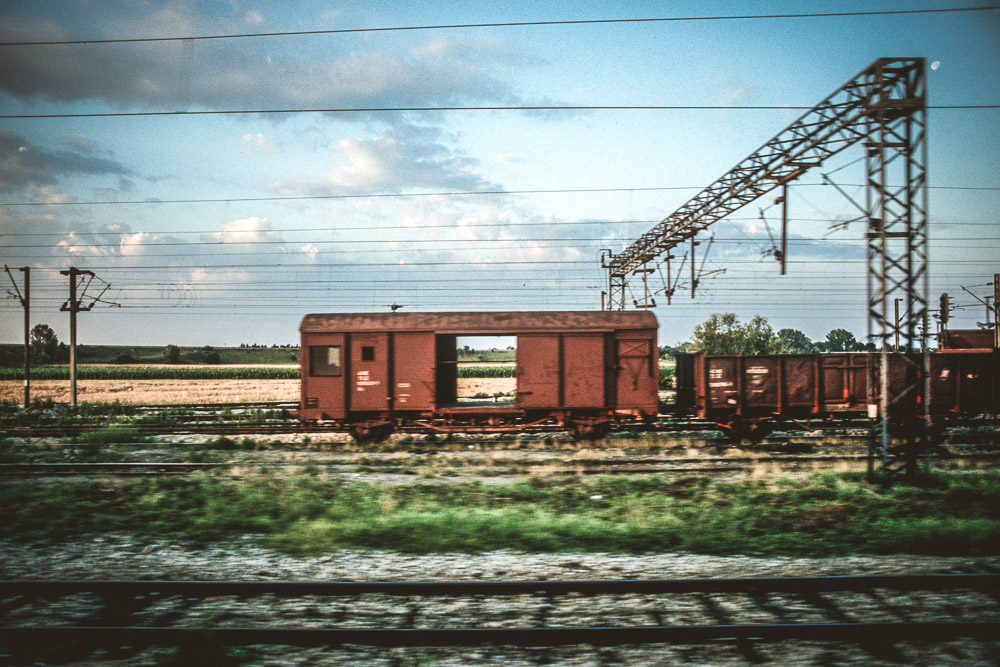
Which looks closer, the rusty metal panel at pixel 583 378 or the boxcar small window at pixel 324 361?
the rusty metal panel at pixel 583 378

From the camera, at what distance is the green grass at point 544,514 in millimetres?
7422

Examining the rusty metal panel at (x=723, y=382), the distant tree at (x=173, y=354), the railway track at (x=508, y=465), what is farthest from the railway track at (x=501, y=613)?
the distant tree at (x=173, y=354)

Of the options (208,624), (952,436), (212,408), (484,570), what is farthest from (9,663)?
(212,408)

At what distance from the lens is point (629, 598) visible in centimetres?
570

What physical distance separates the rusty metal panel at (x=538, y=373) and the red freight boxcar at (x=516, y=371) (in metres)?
0.03

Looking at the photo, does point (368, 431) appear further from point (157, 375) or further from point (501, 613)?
point (157, 375)

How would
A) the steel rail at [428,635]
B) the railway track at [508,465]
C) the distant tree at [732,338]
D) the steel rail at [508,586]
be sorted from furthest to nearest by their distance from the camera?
the distant tree at [732,338], the railway track at [508,465], the steel rail at [508,586], the steel rail at [428,635]

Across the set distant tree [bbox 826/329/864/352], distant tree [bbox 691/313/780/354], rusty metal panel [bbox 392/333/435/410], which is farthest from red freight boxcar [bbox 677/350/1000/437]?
distant tree [bbox 826/329/864/352]

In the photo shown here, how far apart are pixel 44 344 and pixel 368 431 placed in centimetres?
10698

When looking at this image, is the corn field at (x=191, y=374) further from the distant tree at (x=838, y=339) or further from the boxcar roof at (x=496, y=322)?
the distant tree at (x=838, y=339)

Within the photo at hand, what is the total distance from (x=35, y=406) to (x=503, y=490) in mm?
29286

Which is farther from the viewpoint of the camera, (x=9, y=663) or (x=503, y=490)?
(x=503, y=490)

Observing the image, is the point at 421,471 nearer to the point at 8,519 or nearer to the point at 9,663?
the point at 8,519

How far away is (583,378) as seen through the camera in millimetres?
15070
